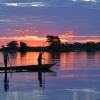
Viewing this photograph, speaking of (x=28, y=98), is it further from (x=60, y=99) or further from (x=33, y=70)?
(x=33, y=70)

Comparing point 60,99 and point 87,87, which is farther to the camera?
point 87,87

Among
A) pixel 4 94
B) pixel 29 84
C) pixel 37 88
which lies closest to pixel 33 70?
pixel 29 84

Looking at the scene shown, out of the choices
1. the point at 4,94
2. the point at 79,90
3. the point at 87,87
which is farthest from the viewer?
the point at 87,87

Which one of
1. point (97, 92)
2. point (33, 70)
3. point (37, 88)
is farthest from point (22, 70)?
point (97, 92)

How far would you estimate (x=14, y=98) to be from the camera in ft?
75.9

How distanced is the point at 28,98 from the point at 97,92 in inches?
164

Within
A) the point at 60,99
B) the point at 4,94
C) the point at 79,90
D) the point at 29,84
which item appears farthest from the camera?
the point at 29,84

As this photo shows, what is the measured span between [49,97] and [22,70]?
2296 cm

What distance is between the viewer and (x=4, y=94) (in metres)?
→ 25.1

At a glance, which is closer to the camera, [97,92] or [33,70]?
[97,92]

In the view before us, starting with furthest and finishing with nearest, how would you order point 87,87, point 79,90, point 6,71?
point 6,71, point 87,87, point 79,90

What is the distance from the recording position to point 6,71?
44406 millimetres

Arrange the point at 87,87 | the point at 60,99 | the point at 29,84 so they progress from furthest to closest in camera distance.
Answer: the point at 29,84 → the point at 87,87 → the point at 60,99

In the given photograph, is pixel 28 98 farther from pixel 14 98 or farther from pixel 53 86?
pixel 53 86
